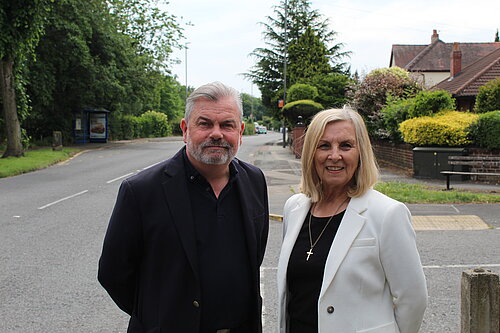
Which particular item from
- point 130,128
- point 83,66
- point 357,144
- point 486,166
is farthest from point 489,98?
point 130,128

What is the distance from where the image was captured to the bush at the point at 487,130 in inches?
580

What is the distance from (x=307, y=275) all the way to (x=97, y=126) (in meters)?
35.7

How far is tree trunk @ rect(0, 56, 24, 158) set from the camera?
2212 cm

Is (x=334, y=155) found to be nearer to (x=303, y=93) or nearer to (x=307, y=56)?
(x=303, y=93)

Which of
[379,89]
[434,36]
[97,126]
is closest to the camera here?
[379,89]

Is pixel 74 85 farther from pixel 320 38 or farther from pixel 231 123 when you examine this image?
pixel 231 123

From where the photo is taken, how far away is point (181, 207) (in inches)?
102

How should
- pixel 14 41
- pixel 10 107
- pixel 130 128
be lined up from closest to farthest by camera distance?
pixel 14 41
pixel 10 107
pixel 130 128

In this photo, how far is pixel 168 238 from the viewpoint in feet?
8.43

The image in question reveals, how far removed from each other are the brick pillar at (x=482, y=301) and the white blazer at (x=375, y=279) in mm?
272

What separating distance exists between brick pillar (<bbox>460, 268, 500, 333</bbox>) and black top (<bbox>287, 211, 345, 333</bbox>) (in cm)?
70

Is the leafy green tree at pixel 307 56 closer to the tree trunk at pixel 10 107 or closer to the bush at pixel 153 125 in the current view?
the bush at pixel 153 125

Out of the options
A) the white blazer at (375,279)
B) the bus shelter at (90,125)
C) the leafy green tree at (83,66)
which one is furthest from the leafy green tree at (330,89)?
the white blazer at (375,279)

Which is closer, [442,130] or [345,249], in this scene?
[345,249]
